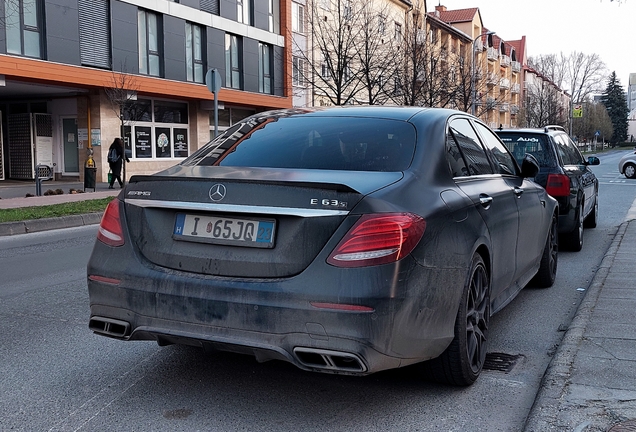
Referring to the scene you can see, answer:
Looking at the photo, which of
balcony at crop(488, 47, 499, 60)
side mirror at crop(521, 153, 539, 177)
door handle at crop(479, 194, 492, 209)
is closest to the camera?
door handle at crop(479, 194, 492, 209)

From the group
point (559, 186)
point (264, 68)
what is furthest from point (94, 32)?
point (559, 186)

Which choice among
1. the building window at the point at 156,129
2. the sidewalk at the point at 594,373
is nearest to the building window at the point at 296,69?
the building window at the point at 156,129

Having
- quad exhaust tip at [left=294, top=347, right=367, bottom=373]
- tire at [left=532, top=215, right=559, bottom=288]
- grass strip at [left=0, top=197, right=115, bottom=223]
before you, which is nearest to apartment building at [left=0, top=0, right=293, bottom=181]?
grass strip at [left=0, top=197, right=115, bottom=223]

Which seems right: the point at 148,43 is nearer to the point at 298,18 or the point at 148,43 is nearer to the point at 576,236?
the point at 298,18

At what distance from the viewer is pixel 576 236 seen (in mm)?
8969

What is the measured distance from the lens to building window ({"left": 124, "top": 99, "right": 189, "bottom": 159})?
29562 millimetres

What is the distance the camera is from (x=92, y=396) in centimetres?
375

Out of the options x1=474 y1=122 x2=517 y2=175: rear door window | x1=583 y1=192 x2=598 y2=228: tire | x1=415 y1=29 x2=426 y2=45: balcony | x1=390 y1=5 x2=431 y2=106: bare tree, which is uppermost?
x1=415 y1=29 x2=426 y2=45: balcony

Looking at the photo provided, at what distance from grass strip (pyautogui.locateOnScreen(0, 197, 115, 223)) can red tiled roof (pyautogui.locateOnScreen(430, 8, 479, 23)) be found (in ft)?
209

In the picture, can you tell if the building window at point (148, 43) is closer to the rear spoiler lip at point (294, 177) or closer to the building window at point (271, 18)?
the building window at point (271, 18)

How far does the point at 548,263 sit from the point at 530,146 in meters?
2.70

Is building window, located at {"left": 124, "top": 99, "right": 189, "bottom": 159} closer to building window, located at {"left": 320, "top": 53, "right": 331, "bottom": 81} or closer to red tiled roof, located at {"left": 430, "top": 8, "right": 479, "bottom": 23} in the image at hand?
building window, located at {"left": 320, "top": 53, "right": 331, "bottom": 81}

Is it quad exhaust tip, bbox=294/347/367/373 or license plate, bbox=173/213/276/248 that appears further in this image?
license plate, bbox=173/213/276/248

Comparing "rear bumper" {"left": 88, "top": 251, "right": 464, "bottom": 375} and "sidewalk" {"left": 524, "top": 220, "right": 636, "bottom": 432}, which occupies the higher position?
"rear bumper" {"left": 88, "top": 251, "right": 464, "bottom": 375}
